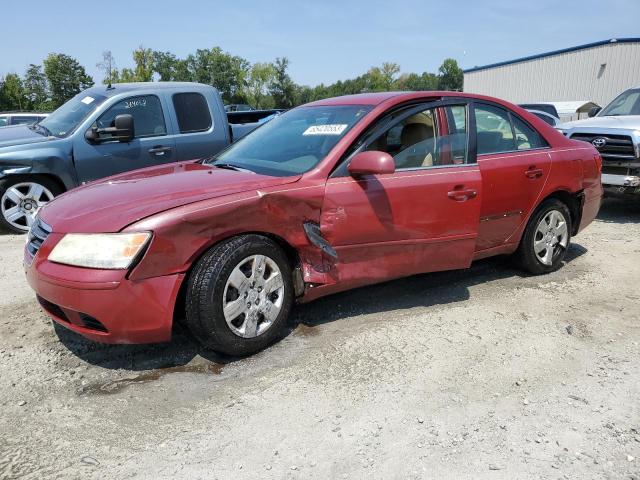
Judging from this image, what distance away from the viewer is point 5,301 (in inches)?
170

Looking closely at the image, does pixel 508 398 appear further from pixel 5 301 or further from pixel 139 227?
pixel 5 301

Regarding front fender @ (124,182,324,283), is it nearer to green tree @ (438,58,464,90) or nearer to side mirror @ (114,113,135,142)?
side mirror @ (114,113,135,142)

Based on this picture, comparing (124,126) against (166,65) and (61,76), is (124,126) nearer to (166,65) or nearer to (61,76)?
(61,76)

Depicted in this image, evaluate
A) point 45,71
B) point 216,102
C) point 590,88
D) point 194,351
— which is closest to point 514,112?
point 194,351

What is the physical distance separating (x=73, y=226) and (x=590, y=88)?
108 feet

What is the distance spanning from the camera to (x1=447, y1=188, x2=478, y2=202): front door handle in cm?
389

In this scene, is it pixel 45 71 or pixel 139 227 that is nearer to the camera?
pixel 139 227

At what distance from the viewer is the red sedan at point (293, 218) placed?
2.92 m

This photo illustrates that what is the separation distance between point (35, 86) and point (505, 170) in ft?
176

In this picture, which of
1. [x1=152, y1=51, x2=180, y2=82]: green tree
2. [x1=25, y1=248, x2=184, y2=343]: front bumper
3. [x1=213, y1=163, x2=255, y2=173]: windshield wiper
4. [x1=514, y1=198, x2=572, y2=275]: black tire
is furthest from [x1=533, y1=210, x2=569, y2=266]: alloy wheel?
[x1=152, y1=51, x2=180, y2=82]: green tree

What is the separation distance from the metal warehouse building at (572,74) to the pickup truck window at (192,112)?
26.6 meters

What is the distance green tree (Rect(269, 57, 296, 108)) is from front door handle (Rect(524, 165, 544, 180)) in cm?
6988

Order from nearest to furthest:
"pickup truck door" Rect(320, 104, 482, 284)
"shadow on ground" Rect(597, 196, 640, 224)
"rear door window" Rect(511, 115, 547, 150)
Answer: "pickup truck door" Rect(320, 104, 482, 284) < "rear door window" Rect(511, 115, 547, 150) < "shadow on ground" Rect(597, 196, 640, 224)

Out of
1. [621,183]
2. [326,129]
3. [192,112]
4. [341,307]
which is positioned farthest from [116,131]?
[621,183]
